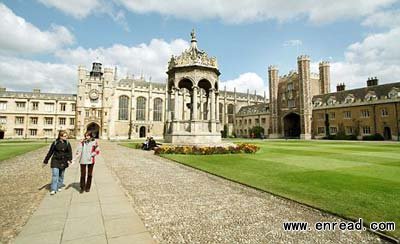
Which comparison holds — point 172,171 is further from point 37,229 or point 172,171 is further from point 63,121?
point 63,121

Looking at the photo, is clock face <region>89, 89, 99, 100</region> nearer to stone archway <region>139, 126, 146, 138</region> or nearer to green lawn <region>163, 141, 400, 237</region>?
stone archway <region>139, 126, 146, 138</region>

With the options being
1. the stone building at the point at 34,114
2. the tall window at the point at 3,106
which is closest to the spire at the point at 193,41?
the stone building at the point at 34,114

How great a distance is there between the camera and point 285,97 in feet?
206

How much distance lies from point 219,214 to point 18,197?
18.7 ft

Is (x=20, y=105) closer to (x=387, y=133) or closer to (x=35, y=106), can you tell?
(x=35, y=106)

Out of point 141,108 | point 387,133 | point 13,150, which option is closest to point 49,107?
point 141,108

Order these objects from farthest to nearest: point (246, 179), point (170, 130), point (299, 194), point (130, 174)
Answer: point (170, 130) < point (130, 174) < point (246, 179) < point (299, 194)

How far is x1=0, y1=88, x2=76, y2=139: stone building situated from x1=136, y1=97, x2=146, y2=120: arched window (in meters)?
17.8

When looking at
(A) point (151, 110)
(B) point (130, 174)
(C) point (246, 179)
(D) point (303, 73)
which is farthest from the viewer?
(A) point (151, 110)

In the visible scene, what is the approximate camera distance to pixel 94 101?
207 feet

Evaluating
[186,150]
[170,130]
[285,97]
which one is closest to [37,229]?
[186,150]

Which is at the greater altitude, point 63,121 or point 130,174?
point 63,121

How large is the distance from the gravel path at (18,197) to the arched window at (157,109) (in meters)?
59.7

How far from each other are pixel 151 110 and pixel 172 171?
59936 millimetres
